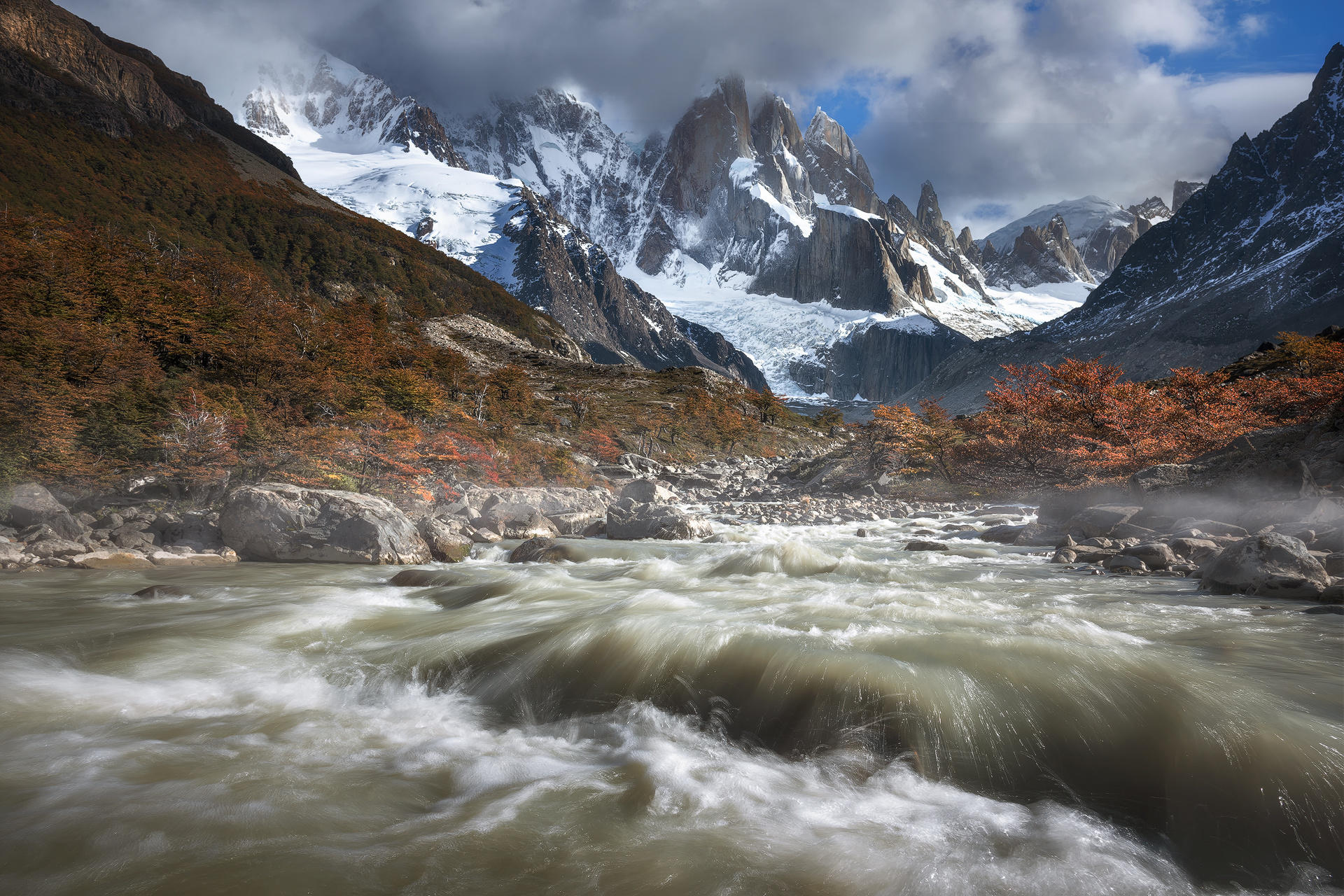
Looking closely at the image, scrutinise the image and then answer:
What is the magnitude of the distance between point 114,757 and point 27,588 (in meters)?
7.61

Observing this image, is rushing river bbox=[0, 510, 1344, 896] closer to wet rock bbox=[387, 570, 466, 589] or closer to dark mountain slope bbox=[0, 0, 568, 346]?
wet rock bbox=[387, 570, 466, 589]

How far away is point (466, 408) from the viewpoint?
38125 mm

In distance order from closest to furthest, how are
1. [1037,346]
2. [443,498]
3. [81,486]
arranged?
1. [81,486]
2. [443,498]
3. [1037,346]

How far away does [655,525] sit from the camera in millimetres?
15930

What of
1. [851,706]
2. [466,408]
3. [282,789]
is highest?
[466,408]

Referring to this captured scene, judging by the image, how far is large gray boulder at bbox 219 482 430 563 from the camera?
467 inches

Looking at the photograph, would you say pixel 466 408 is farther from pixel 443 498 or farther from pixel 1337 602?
pixel 1337 602

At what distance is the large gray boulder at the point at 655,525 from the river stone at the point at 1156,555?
944cm

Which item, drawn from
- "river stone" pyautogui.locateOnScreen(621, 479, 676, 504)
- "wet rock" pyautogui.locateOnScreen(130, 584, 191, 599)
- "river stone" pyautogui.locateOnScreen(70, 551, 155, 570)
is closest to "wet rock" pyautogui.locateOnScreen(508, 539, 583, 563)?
"wet rock" pyautogui.locateOnScreen(130, 584, 191, 599)

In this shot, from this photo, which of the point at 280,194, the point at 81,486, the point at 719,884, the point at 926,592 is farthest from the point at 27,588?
the point at 280,194

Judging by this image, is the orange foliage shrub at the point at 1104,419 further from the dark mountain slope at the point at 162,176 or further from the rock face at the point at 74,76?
the rock face at the point at 74,76

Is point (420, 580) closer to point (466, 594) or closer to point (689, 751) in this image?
point (466, 594)

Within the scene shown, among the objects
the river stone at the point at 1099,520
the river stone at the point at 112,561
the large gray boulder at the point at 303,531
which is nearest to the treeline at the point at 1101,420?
the river stone at the point at 1099,520

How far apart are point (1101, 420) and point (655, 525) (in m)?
15.7
